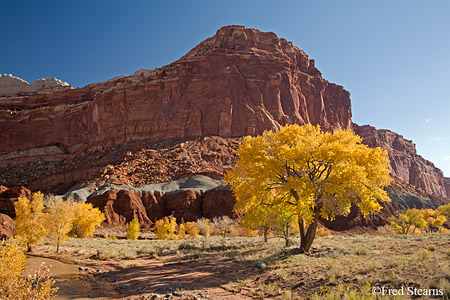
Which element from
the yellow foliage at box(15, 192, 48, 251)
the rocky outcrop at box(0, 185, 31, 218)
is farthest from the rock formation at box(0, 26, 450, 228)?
the yellow foliage at box(15, 192, 48, 251)

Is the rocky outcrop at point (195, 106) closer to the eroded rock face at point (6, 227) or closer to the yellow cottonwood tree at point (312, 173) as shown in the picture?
the eroded rock face at point (6, 227)

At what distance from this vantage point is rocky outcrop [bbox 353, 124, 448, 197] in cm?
14950

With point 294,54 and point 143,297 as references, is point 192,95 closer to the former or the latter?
point 294,54

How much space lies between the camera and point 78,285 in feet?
41.5

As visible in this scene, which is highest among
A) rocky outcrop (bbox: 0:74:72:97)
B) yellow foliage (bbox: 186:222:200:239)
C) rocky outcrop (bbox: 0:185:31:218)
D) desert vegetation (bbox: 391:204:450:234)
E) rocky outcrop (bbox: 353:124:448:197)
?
rocky outcrop (bbox: 0:74:72:97)

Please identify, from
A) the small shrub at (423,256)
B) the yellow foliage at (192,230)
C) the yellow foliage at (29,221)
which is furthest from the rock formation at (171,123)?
the small shrub at (423,256)

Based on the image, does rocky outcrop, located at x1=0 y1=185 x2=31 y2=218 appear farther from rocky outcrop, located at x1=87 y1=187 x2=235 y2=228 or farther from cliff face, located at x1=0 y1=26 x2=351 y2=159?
cliff face, located at x1=0 y1=26 x2=351 y2=159

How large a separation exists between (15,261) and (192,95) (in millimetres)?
90445

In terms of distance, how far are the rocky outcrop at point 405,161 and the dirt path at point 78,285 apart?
149 metres

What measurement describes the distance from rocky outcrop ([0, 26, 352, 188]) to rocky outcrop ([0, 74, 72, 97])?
26259mm

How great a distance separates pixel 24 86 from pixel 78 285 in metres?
174

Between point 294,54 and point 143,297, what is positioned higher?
point 294,54

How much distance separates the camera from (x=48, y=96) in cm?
12875

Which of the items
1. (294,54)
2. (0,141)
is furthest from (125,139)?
(294,54)
